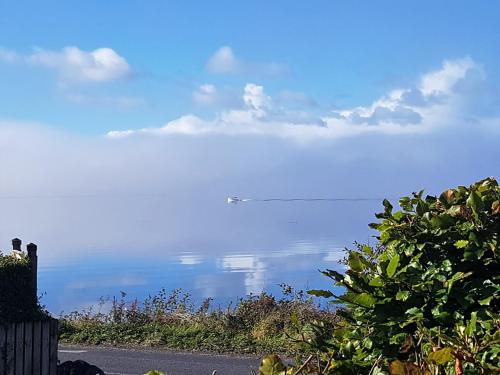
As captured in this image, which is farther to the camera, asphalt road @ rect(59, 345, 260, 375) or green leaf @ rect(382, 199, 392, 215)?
asphalt road @ rect(59, 345, 260, 375)

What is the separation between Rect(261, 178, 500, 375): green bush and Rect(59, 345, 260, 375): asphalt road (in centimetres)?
860

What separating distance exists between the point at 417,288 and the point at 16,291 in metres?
6.53

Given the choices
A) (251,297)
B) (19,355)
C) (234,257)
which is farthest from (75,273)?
(19,355)

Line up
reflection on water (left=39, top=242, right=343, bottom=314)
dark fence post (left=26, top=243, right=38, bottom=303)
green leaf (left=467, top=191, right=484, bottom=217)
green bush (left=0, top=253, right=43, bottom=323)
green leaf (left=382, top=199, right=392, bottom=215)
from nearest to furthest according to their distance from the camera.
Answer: green leaf (left=467, top=191, right=484, bottom=217)
green leaf (left=382, top=199, right=392, bottom=215)
green bush (left=0, top=253, right=43, bottom=323)
dark fence post (left=26, top=243, right=38, bottom=303)
reflection on water (left=39, top=242, right=343, bottom=314)

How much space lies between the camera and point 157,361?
Result: 12797 mm

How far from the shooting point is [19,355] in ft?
28.3

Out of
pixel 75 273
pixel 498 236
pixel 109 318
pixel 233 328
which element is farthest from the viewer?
pixel 75 273

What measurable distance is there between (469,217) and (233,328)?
456 inches

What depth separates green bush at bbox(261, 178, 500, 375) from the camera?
2967 mm

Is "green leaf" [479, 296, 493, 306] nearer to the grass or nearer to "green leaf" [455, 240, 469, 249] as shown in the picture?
"green leaf" [455, 240, 469, 249]

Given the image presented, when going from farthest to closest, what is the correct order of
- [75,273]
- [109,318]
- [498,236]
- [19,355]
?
[75,273], [109,318], [19,355], [498,236]

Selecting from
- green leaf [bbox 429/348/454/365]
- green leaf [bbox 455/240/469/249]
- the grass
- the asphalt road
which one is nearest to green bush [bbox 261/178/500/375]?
green leaf [bbox 455/240/469/249]

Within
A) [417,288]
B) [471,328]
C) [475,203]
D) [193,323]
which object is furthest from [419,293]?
[193,323]

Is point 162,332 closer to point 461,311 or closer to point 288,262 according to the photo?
point 461,311
